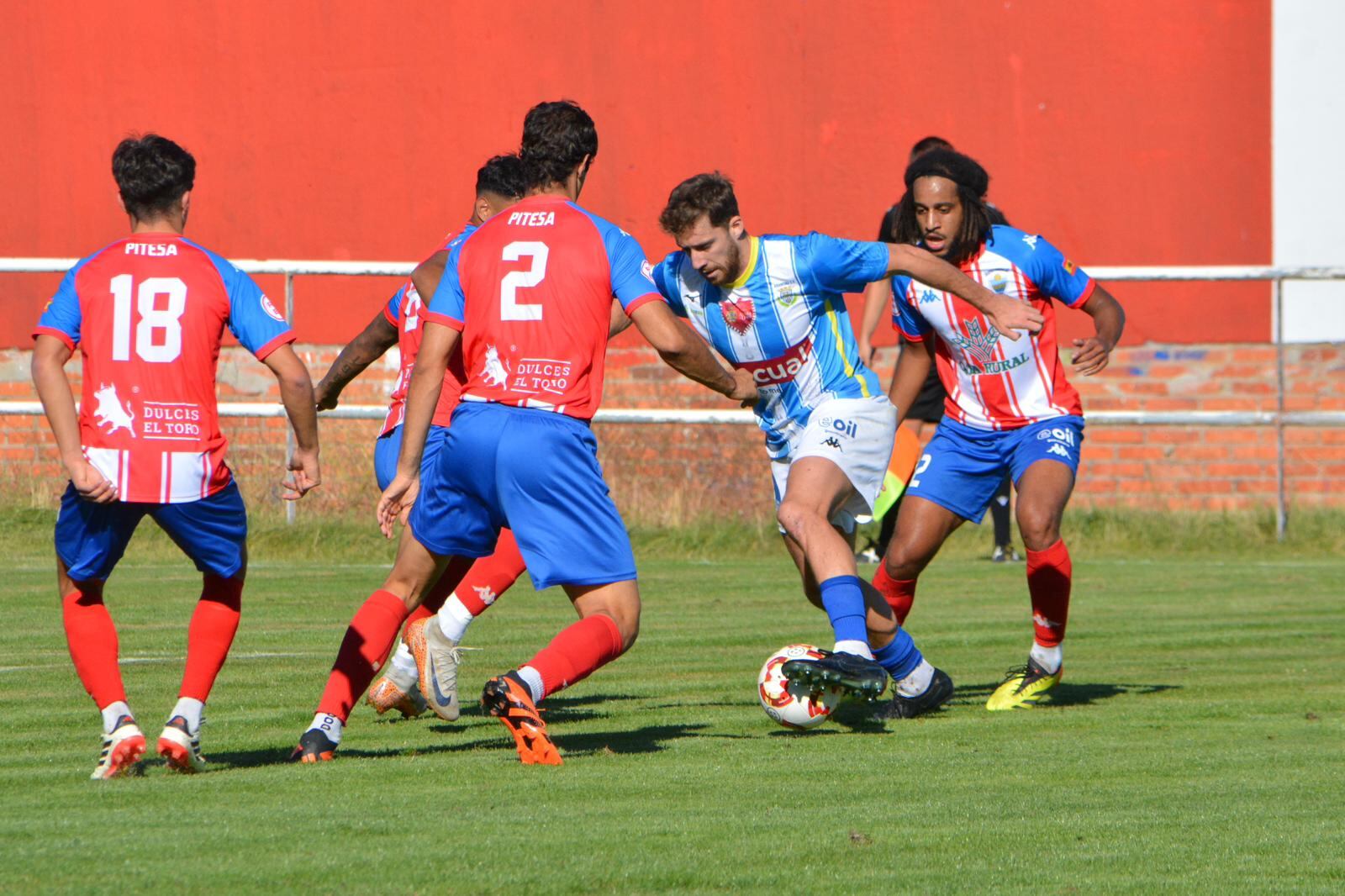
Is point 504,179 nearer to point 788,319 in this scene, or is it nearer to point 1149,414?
point 788,319

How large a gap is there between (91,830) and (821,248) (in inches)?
138

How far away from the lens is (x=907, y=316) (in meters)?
8.34

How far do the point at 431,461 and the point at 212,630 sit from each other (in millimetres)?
1835

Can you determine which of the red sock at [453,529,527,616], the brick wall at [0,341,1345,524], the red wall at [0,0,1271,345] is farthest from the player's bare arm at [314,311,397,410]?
the red wall at [0,0,1271,345]

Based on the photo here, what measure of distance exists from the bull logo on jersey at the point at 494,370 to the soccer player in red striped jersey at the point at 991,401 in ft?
7.91

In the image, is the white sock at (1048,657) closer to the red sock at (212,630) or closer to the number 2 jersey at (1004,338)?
the number 2 jersey at (1004,338)

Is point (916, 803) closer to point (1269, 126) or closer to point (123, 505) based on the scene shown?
point (123, 505)

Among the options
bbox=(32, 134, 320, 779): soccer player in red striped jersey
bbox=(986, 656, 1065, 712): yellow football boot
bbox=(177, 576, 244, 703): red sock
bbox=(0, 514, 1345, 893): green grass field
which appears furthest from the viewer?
bbox=(986, 656, 1065, 712): yellow football boot

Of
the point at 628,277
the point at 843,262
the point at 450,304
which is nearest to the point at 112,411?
the point at 450,304

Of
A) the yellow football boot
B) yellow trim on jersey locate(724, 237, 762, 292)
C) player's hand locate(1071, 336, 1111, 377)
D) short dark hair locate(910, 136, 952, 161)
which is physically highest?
short dark hair locate(910, 136, 952, 161)

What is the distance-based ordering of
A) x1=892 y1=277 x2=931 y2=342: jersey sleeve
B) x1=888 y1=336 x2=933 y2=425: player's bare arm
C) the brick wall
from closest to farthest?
x1=892 y1=277 x2=931 y2=342: jersey sleeve
x1=888 y1=336 x2=933 y2=425: player's bare arm
the brick wall

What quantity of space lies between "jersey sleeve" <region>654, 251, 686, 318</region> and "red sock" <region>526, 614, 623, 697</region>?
1689mm

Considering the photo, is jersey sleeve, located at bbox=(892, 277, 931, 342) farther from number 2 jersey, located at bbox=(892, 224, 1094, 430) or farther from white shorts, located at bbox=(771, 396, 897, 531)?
white shorts, located at bbox=(771, 396, 897, 531)

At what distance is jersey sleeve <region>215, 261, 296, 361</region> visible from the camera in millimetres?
6113
